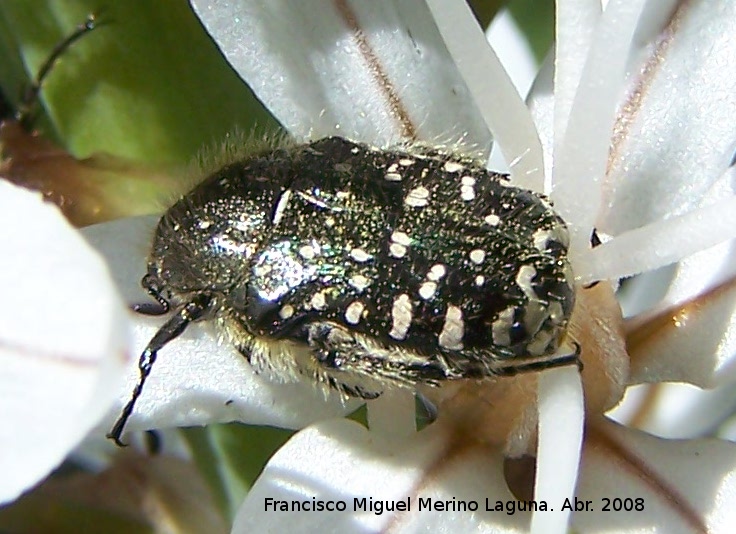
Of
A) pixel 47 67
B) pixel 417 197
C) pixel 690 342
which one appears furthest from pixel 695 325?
pixel 47 67

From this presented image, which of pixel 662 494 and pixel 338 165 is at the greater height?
pixel 338 165

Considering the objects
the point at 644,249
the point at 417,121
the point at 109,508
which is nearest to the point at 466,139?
Result: the point at 417,121

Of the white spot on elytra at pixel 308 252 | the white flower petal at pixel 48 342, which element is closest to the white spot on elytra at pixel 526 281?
the white spot on elytra at pixel 308 252

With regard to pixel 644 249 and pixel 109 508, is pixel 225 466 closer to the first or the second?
pixel 109 508

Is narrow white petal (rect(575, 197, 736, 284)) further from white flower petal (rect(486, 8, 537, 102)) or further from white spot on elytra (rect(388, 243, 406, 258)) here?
white flower petal (rect(486, 8, 537, 102))

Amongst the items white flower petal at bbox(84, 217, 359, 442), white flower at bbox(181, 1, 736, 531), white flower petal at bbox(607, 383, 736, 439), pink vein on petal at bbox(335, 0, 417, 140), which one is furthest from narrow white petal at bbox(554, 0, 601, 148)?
white flower petal at bbox(607, 383, 736, 439)

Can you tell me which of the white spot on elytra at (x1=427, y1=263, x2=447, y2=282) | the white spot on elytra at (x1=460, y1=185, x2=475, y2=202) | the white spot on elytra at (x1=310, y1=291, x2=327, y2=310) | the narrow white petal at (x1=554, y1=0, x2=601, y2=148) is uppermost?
the narrow white petal at (x1=554, y1=0, x2=601, y2=148)

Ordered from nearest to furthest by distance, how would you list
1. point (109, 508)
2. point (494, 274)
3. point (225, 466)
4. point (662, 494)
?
point (494, 274) < point (662, 494) < point (225, 466) < point (109, 508)

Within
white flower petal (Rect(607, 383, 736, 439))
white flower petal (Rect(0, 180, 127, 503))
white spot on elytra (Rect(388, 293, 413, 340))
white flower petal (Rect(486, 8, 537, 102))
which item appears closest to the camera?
white flower petal (Rect(0, 180, 127, 503))
